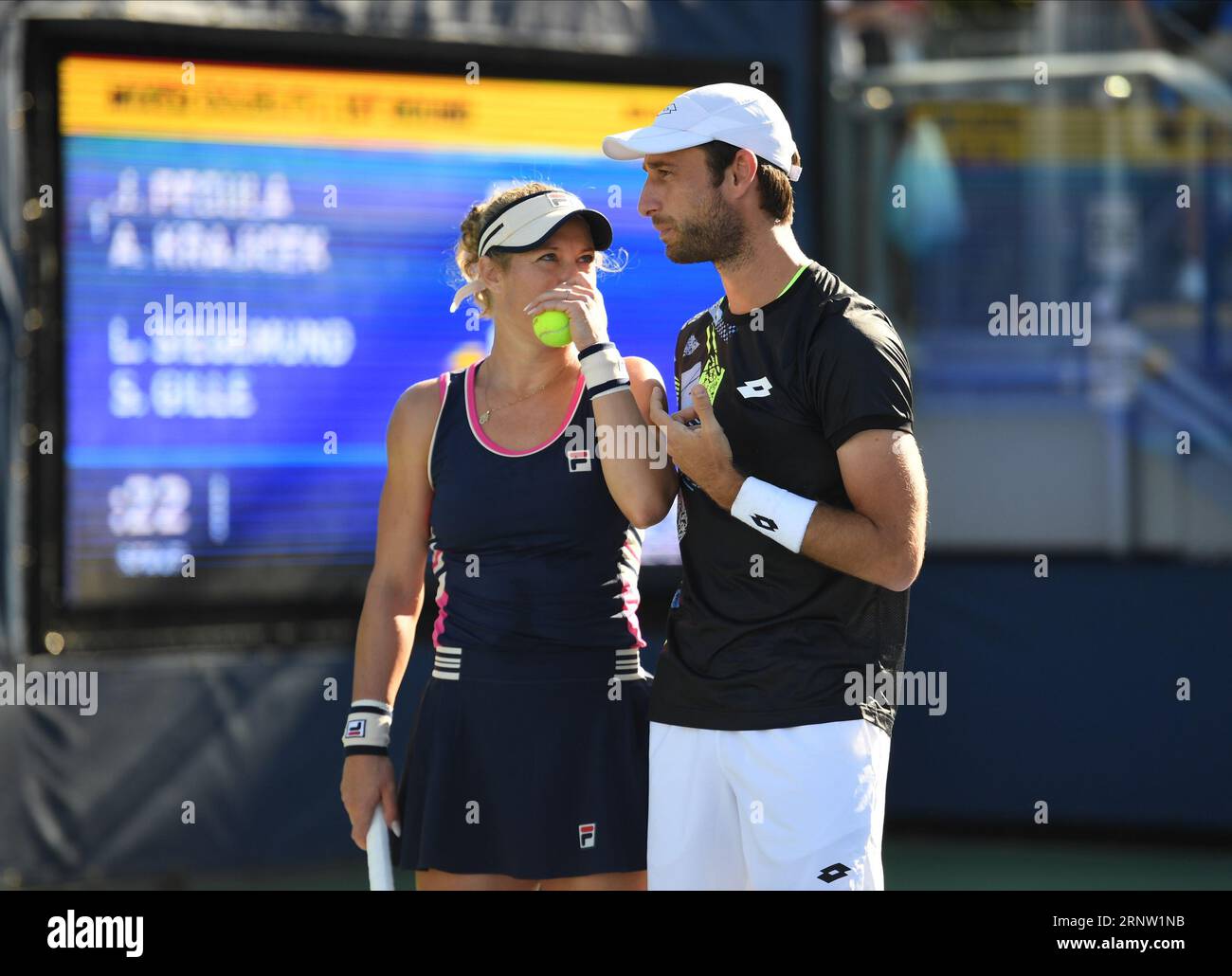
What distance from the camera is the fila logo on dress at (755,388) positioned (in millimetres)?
3047

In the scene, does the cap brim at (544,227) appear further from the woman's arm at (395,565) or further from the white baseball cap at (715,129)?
the woman's arm at (395,565)

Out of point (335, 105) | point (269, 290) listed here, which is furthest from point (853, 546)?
point (335, 105)

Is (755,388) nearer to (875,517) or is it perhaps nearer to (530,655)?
(875,517)

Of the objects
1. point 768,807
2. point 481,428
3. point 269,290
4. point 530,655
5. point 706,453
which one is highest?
point 269,290

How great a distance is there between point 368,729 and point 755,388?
3.46 feet

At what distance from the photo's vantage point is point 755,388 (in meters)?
3.06

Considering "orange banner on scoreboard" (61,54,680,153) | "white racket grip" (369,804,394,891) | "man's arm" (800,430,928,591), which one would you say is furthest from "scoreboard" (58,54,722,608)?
"man's arm" (800,430,928,591)

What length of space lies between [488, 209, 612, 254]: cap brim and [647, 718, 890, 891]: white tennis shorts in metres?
0.98

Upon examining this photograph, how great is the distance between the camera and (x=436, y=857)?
324cm

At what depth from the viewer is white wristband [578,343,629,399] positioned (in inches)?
123

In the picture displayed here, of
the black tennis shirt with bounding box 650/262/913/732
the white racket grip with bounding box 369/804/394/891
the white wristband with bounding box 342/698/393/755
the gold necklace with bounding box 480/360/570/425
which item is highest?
the gold necklace with bounding box 480/360/570/425

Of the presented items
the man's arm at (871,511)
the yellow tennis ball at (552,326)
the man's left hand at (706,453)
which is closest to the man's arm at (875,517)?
the man's arm at (871,511)

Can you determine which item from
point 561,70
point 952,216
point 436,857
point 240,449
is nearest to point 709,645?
point 436,857

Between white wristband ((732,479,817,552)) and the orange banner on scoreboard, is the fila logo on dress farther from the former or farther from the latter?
the orange banner on scoreboard
